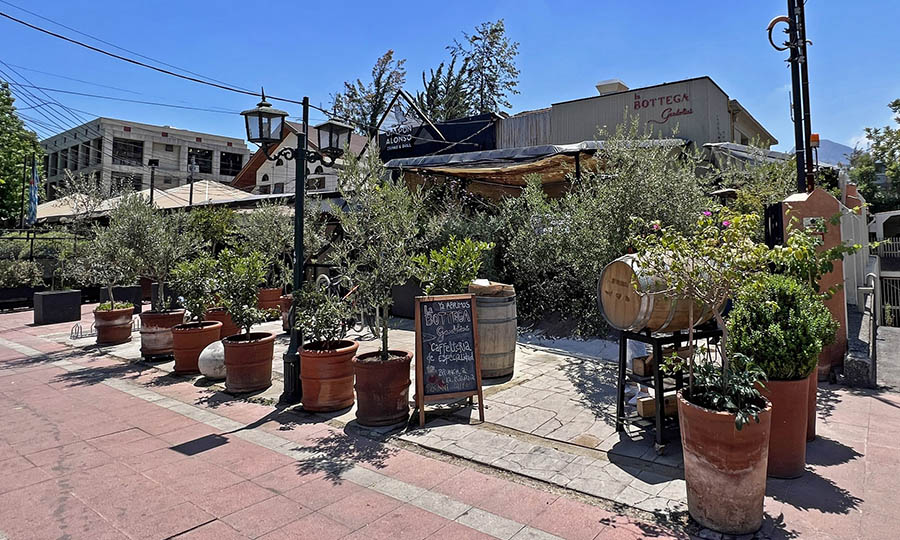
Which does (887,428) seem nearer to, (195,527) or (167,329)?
(195,527)

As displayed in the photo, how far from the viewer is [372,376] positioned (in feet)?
16.1

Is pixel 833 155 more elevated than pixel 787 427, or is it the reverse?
pixel 833 155

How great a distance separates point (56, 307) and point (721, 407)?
15065mm

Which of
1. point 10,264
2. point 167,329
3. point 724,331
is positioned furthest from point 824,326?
point 10,264

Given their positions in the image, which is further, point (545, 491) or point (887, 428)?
point (887, 428)

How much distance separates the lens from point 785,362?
11.4 ft

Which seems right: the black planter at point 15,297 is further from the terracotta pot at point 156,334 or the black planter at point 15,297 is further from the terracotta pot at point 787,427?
the terracotta pot at point 787,427

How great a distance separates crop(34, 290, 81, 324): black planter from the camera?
40.2 ft

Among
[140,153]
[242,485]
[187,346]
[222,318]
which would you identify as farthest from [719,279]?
[140,153]

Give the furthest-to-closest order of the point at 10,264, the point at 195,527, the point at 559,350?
1. the point at 10,264
2. the point at 559,350
3. the point at 195,527

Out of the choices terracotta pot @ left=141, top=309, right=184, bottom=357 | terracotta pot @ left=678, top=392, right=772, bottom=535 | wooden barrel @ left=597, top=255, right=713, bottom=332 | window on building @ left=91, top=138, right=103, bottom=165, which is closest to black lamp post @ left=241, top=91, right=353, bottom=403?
terracotta pot @ left=141, top=309, right=184, bottom=357

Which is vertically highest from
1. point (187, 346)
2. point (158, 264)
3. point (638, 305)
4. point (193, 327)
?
point (158, 264)

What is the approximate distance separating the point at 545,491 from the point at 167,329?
23.4 feet

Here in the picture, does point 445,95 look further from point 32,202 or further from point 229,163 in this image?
point 229,163
